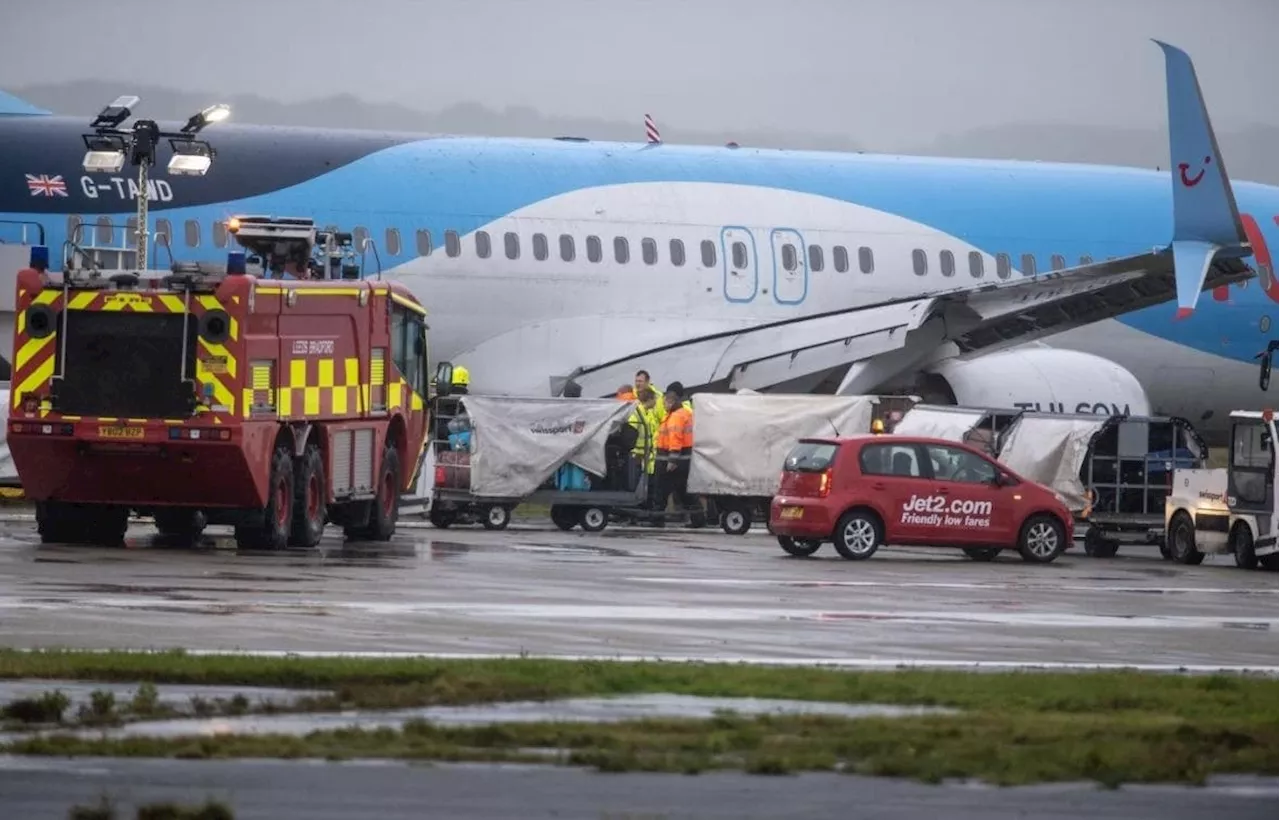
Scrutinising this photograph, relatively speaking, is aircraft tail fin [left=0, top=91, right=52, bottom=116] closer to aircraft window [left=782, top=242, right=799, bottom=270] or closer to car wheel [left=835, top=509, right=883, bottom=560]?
aircraft window [left=782, top=242, right=799, bottom=270]

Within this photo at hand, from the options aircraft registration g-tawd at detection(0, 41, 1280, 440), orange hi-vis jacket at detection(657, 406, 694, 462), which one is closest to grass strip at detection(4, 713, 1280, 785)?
aircraft registration g-tawd at detection(0, 41, 1280, 440)

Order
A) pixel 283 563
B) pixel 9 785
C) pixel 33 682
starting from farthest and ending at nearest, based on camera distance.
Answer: pixel 283 563
pixel 33 682
pixel 9 785

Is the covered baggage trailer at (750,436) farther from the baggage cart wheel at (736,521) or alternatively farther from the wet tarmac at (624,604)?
the wet tarmac at (624,604)

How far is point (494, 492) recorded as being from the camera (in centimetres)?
3180

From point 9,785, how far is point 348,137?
24.9m

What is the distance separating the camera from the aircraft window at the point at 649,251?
34.9 m

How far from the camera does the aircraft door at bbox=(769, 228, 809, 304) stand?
35500 millimetres

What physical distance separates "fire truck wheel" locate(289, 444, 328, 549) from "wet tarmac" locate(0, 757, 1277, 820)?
1459 cm

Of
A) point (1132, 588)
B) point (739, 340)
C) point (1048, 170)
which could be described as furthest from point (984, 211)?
point (1132, 588)

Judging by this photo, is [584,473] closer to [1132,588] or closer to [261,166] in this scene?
[261,166]

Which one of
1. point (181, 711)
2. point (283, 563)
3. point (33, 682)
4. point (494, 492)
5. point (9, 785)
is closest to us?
point (9, 785)

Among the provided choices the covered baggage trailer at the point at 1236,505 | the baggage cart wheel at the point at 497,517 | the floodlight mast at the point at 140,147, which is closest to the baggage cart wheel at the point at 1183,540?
the covered baggage trailer at the point at 1236,505

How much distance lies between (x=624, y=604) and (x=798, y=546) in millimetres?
8869

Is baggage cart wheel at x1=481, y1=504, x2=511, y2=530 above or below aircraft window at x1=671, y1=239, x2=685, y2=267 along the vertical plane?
below
